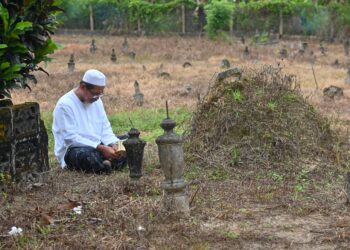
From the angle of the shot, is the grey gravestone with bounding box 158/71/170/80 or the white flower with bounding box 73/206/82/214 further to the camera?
the grey gravestone with bounding box 158/71/170/80

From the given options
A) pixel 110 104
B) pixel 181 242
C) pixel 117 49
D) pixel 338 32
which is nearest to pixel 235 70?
pixel 181 242

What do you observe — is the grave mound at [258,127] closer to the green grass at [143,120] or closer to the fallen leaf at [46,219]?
the green grass at [143,120]

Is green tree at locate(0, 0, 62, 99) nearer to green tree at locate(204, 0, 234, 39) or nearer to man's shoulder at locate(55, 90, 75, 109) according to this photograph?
man's shoulder at locate(55, 90, 75, 109)

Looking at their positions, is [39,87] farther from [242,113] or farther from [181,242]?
[181,242]

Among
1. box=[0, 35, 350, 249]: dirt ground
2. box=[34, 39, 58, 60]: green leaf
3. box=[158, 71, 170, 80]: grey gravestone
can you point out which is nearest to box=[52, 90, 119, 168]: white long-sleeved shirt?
box=[0, 35, 350, 249]: dirt ground

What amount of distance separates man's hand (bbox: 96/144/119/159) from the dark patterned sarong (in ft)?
0.14

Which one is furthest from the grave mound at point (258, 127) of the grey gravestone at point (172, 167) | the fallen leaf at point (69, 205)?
the fallen leaf at point (69, 205)

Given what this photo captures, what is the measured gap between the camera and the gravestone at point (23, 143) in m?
5.76

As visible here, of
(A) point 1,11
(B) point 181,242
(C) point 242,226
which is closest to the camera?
(B) point 181,242

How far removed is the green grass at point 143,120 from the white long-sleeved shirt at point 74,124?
1.88 metres

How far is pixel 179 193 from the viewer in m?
4.94

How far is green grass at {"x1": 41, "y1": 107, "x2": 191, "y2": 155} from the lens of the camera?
973 cm

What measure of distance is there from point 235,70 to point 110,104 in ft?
18.1

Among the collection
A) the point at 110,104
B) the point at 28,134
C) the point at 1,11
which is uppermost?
the point at 1,11
